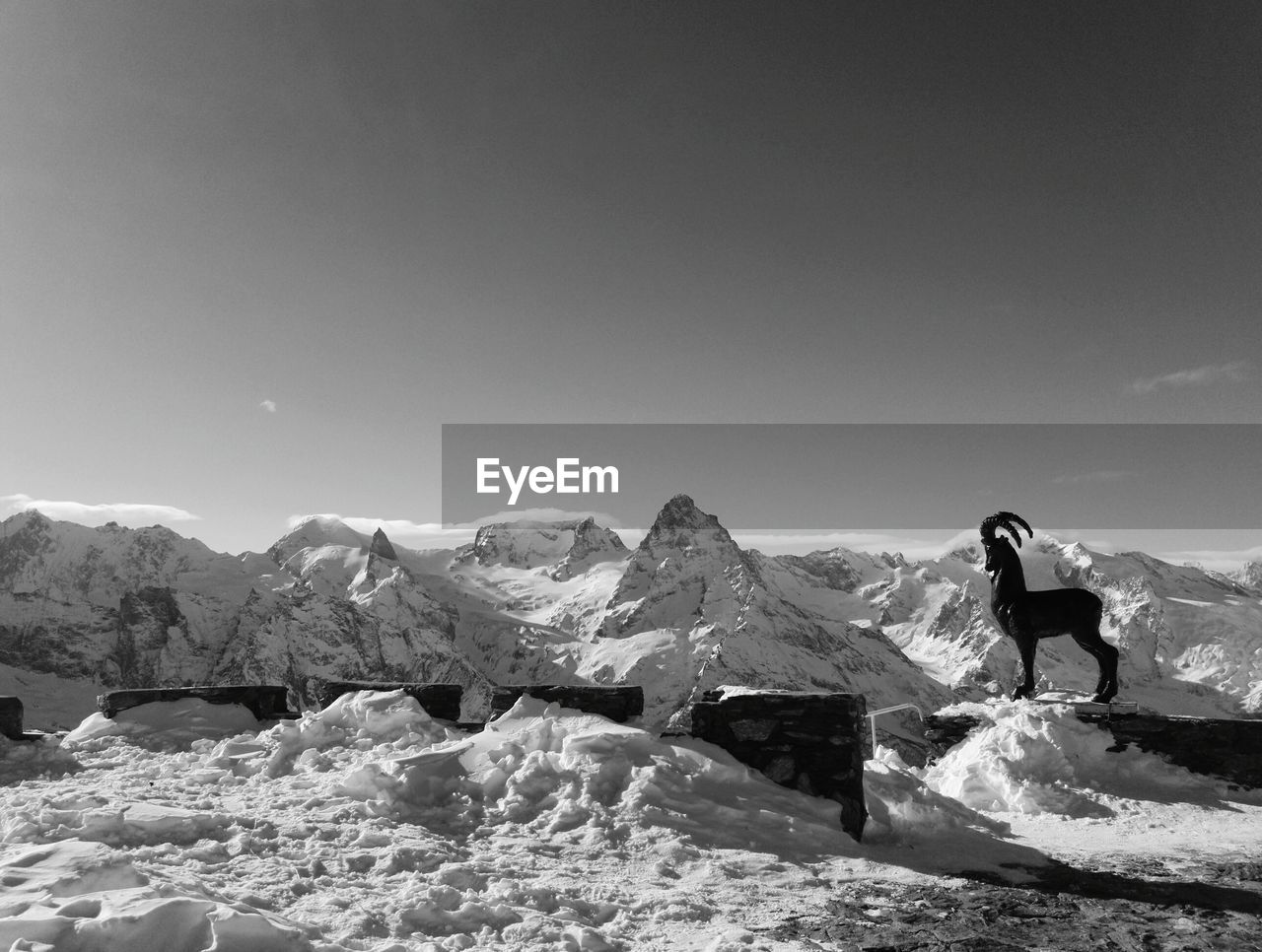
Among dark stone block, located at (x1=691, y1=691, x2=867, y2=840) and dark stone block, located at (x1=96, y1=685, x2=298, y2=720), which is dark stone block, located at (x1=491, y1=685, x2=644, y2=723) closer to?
dark stone block, located at (x1=691, y1=691, x2=867, y2=840)

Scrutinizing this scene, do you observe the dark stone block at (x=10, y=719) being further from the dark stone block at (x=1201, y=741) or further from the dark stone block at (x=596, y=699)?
the dark stone block at (x=1201, y=741)

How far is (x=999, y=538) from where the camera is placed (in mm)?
12344

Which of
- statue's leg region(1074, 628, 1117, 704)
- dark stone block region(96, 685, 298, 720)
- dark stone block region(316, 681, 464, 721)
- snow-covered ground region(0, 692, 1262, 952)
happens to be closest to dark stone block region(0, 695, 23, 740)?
snow-covered ground region(0, 692, 1262, 952)

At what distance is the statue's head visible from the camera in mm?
12234

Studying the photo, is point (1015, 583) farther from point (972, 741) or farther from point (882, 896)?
point (882, 896)

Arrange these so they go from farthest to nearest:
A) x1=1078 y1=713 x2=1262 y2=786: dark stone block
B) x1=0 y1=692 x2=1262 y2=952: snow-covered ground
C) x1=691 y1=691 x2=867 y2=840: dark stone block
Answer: x1=1078 y1=713 x2=1262 y2=786: dark stone block → x1=691 y1=691 x2=867 y2=840: dark stone block → x1=0 y1=692 x2=1262 y2=952: snow-covered ground

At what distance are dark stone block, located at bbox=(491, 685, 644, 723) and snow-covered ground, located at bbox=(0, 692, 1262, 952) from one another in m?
0.22

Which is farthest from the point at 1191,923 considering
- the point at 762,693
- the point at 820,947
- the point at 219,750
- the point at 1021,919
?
the point at 219,750

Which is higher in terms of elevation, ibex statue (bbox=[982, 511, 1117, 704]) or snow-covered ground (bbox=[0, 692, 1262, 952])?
ibex statue (bbox=[982, 511, 1117, 704])

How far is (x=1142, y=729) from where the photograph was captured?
1123 centimetres

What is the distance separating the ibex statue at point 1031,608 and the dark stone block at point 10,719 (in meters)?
13.4

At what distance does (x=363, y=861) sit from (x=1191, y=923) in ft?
18.5

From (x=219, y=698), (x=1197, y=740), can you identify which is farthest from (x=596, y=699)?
(x=1197, y=740)

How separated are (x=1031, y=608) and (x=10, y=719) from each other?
13923 mm
